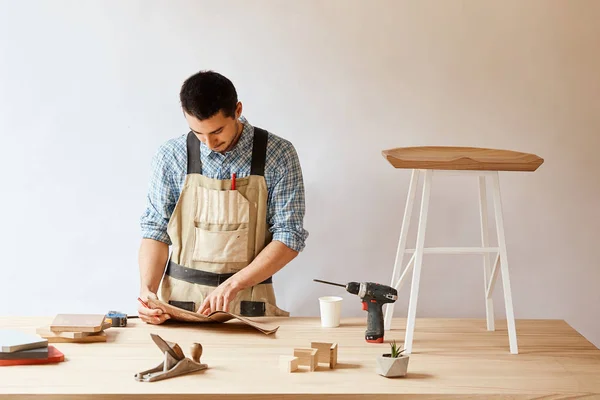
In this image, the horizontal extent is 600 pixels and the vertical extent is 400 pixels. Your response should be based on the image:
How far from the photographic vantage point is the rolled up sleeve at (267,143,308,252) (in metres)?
2.72

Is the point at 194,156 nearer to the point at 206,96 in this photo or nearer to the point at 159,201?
the point at 159,201

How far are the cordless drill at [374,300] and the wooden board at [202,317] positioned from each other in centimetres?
30

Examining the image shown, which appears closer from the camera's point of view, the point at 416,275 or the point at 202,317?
the point at 416,275

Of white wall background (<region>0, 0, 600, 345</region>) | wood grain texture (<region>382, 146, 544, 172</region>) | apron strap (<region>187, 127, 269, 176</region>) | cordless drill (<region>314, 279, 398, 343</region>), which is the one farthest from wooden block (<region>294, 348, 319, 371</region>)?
white wall background (<region>0, 0, 600, 345</region>)

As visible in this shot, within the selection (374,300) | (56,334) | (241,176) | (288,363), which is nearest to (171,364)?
(288,363)

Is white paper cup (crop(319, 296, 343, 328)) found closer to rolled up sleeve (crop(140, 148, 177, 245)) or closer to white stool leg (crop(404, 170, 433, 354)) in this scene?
white stool leg (crop(404, 170, 433, 354))

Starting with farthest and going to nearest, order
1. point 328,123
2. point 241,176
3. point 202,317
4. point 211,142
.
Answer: point 328,123, point 241,176, point 211,142, point 202,317

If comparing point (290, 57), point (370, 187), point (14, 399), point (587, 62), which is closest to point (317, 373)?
point (14, 399)

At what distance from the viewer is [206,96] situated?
254 cm

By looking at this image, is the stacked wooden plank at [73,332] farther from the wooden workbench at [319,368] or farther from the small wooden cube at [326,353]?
the small wooden cube at [326,353]

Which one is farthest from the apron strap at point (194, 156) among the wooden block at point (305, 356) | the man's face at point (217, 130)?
the wooden block at point (305, 356)

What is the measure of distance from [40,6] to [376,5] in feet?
4.64

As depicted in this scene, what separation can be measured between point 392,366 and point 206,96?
115 centimetres

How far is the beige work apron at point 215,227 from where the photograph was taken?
277cm
